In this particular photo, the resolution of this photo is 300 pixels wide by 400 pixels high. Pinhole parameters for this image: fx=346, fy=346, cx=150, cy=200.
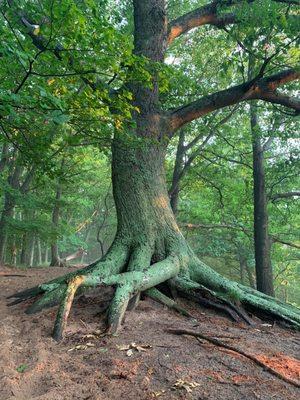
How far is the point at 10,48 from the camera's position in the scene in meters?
2.88

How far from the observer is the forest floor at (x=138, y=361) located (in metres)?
2.63

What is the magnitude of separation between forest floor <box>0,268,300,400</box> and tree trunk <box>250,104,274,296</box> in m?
5.60

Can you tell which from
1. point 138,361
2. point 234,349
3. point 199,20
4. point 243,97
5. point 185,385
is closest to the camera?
point 185,385

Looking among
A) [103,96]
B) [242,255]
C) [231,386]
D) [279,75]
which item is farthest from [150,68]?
[242,255]

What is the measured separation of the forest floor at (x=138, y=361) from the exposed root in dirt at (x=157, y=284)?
305 mm

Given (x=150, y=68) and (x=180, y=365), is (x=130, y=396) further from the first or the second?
(x=150, y=68)

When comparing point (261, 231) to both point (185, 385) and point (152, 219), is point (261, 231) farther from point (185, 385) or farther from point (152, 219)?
point (185, 385)

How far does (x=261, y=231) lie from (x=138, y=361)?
7807 mm

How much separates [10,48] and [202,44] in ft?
37.6

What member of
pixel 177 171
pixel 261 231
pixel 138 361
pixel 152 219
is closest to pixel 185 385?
pixel 138 361

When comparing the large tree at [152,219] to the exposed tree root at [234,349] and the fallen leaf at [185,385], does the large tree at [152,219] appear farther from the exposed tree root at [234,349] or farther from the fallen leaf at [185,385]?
the fallen leaf at [185,385]

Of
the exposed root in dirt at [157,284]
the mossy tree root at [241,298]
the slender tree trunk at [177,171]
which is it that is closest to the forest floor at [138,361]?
the exposed root in dirt at [157,284]

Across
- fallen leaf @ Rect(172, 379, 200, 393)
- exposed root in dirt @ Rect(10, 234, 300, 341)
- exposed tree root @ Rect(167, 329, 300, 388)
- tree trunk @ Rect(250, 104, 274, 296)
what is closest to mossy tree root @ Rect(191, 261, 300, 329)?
exposed root in dirt @ Rect(10, 234, 300, 341)

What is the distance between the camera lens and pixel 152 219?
19.2 feet
